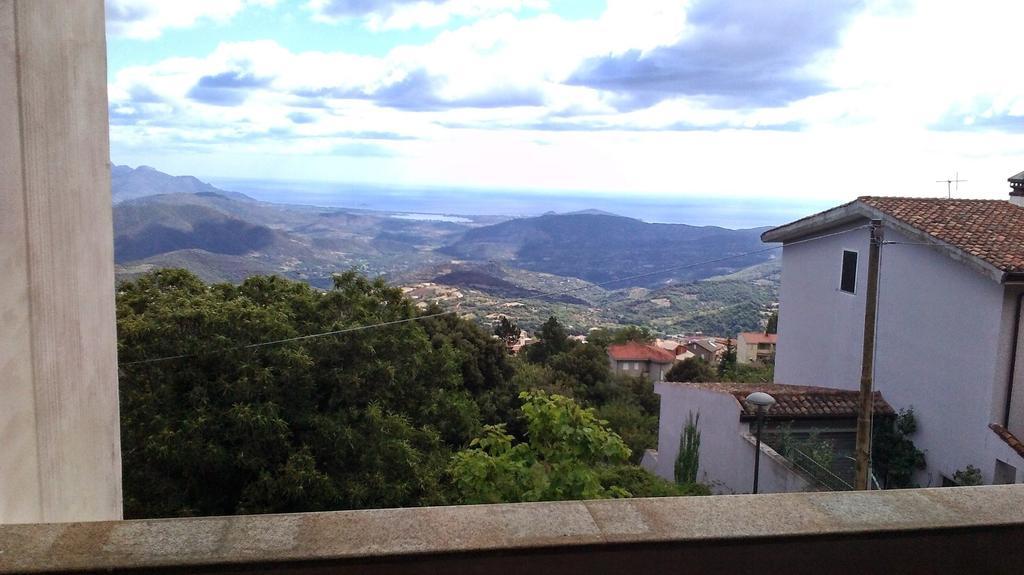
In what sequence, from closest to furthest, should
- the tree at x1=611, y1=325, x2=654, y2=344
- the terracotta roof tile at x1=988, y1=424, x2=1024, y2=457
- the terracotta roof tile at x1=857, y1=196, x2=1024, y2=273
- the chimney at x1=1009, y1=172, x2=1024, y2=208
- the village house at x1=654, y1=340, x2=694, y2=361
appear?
the terracotta roof tile at x1=988, y1=424, x2=1024, y2=457 < the terracotta roof tile at x1=857, y1=196, x2=1024, y2=273 < the chimney at x1=1009, y1=172, x2=1024, y2=208 < the tree at x1=611, y1=325, x2=654, y2=344 < the village house at x1=654, y1=340, x2=694, y2=361

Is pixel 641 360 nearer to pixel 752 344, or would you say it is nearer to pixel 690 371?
pixel 752 344

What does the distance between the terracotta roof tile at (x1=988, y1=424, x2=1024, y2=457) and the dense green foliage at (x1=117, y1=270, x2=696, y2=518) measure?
5.20 meters

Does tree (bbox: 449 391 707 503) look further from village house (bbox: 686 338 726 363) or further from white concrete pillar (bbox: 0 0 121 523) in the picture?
village house (bbox: 686 338 726 363)

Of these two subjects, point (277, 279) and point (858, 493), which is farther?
point (277, 279)

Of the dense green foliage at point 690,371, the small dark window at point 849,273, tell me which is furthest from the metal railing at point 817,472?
the dense green foliage at point 690,371

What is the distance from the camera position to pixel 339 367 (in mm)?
11703

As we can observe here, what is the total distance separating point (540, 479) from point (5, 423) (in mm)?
3960

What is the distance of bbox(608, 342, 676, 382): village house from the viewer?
149 feet

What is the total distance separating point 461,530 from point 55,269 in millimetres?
3042

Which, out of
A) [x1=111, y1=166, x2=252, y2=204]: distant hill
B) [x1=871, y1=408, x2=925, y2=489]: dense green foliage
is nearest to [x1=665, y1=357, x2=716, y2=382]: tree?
[x1=871, y1=408, x2=925, y2=489]: dense green foliage

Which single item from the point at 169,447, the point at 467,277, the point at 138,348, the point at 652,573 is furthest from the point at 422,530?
the point at 467,277

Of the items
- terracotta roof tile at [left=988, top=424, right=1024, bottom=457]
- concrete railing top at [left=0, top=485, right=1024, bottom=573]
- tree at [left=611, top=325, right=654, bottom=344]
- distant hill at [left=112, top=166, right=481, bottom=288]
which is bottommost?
tree at [left=611, top=325, right=654, bottom=344]

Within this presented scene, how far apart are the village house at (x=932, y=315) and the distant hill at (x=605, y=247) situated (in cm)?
2569

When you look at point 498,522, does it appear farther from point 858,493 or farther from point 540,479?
point 540,479
